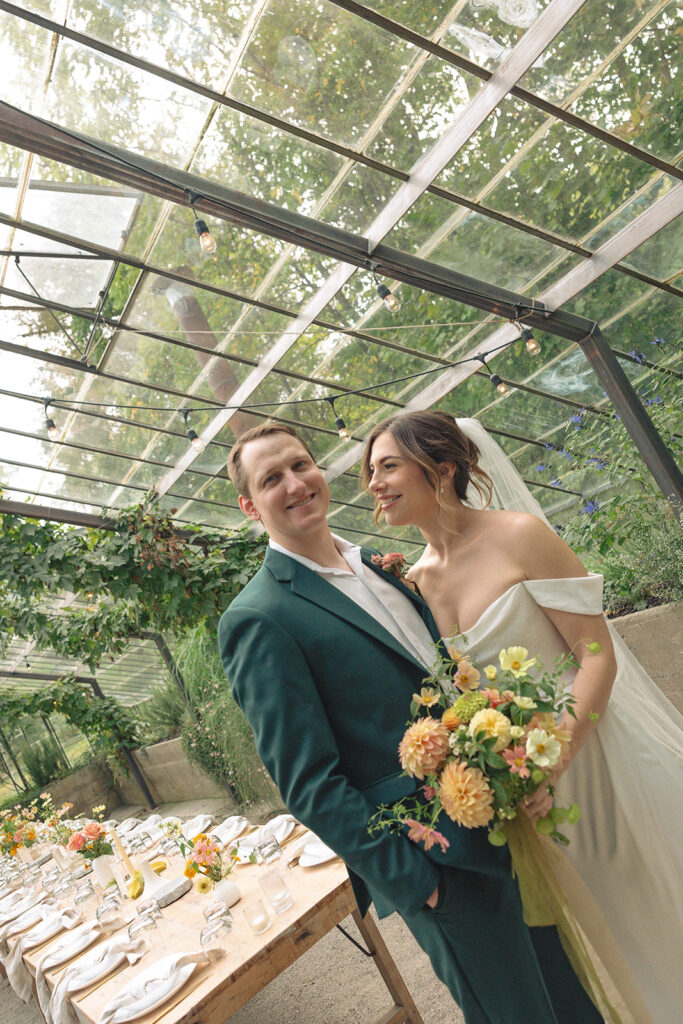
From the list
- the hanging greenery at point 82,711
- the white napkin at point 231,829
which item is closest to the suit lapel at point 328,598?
the white napkin at point 231,829

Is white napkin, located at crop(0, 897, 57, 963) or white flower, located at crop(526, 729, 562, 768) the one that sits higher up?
white flower, located at crop(526, 729, 562, 768)

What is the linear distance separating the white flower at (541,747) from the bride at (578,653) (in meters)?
0.23

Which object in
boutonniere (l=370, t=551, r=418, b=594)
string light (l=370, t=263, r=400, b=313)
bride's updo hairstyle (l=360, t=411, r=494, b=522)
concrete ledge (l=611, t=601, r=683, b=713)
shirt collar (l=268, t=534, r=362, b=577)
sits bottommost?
concrete ledge (l=611, t=601, r=683, b=713)

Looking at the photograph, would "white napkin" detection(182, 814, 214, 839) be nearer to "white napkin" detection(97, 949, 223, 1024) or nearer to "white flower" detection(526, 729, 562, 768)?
"white napkin" detection(97, 949, 223, 1024)

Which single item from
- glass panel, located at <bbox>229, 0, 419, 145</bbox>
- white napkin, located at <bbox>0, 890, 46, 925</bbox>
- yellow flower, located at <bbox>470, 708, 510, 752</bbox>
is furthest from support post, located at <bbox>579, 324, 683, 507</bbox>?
white napkin, located at <bbox>0, 890, 46, 925</bbox>

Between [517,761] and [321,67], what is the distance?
433cm

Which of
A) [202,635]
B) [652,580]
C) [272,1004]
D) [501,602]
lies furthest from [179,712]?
[501,602]

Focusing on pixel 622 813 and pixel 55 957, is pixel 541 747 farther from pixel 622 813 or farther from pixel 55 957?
pixel 55 957

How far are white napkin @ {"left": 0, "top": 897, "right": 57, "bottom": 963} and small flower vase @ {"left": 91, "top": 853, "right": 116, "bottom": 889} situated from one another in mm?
368

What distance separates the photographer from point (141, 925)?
2898 mm

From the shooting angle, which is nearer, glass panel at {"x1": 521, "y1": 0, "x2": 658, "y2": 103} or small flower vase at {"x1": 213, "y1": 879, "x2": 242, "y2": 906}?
small flower vase at {"x1": 213, "y1": 879, "x2": 242, "y2": 906}

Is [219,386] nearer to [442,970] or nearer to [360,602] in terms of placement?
[360,602]

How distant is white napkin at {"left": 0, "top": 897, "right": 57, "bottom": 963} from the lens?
396cm

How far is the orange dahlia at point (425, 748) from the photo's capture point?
1.58m
